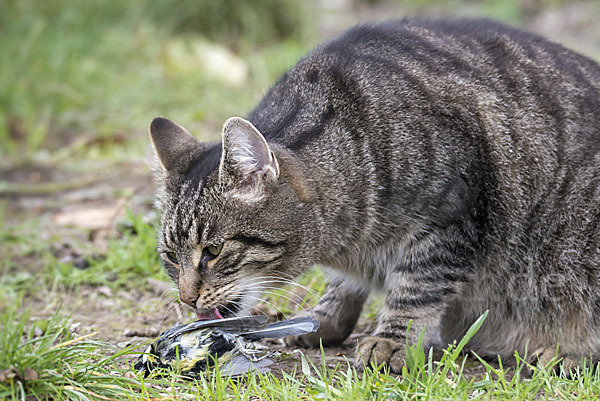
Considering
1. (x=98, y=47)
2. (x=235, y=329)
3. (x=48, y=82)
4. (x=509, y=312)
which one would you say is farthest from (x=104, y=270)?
(x=98, y=47)

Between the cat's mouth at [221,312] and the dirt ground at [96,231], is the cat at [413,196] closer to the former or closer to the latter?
the cat's mouth at [221,312]

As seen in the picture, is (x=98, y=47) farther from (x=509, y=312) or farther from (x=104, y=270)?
(x=509, y=312)

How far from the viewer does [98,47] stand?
844 centimetres

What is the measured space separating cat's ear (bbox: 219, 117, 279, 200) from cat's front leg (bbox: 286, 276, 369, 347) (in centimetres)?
82

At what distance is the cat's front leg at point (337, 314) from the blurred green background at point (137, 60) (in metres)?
3.11

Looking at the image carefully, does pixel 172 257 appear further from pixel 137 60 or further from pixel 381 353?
pixel 137 60

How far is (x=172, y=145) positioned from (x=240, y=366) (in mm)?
1061

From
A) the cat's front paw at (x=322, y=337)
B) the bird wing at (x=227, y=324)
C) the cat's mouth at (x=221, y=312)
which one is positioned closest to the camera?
the bird wing at (x=227, y=324)

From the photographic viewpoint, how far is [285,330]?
3.07m

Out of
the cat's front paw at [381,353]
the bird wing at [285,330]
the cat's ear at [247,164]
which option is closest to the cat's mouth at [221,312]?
the bird wing at [285,330]

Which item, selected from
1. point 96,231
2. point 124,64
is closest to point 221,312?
point 96,231

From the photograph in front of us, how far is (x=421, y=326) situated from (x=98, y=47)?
633 cm

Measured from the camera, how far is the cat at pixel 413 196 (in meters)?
3.08

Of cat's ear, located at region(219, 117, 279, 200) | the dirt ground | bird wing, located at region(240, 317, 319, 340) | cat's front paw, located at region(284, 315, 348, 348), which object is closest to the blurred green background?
the dirt ground
